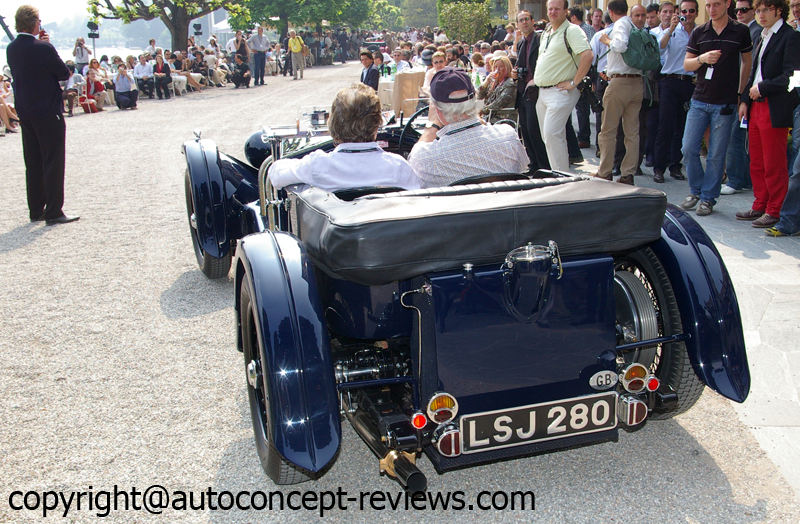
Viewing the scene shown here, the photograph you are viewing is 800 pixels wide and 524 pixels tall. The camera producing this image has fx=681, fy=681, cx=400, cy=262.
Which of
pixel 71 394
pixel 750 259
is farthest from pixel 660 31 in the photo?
pixel 71 394

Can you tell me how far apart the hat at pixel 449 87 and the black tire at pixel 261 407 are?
1283 mm

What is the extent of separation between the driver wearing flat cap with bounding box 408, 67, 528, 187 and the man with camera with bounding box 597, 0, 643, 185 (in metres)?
4.10

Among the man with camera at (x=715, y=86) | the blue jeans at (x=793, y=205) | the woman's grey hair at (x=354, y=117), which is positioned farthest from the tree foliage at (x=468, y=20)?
the woman's grey hair at (x=354, y=117)

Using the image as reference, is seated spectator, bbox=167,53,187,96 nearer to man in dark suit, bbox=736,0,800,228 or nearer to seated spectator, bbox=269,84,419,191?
man in dark suit, bbox=736,0,800,228

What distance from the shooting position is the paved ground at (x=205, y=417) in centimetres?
256

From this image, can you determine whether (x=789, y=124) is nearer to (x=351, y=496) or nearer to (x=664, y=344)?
Answer: (x=664, y=344)

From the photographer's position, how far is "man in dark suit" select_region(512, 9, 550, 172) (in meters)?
7.54

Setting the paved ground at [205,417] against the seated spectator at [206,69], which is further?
the seated spectator at [206,69]

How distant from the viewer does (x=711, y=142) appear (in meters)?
6.17

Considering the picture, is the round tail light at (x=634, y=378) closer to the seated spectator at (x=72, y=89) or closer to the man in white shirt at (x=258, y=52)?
the seated spectator at (x=72, y=89)

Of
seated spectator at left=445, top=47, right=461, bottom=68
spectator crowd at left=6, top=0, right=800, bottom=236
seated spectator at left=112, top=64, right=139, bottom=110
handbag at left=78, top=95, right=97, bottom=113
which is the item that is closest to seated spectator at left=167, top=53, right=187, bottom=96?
seated spectator at left=112, top=64, right=139, bottom=110

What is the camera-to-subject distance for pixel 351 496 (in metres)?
2.64

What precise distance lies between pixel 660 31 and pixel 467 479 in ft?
23.3

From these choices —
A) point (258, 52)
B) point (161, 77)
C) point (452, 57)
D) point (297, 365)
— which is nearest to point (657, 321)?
point (297, 365)
